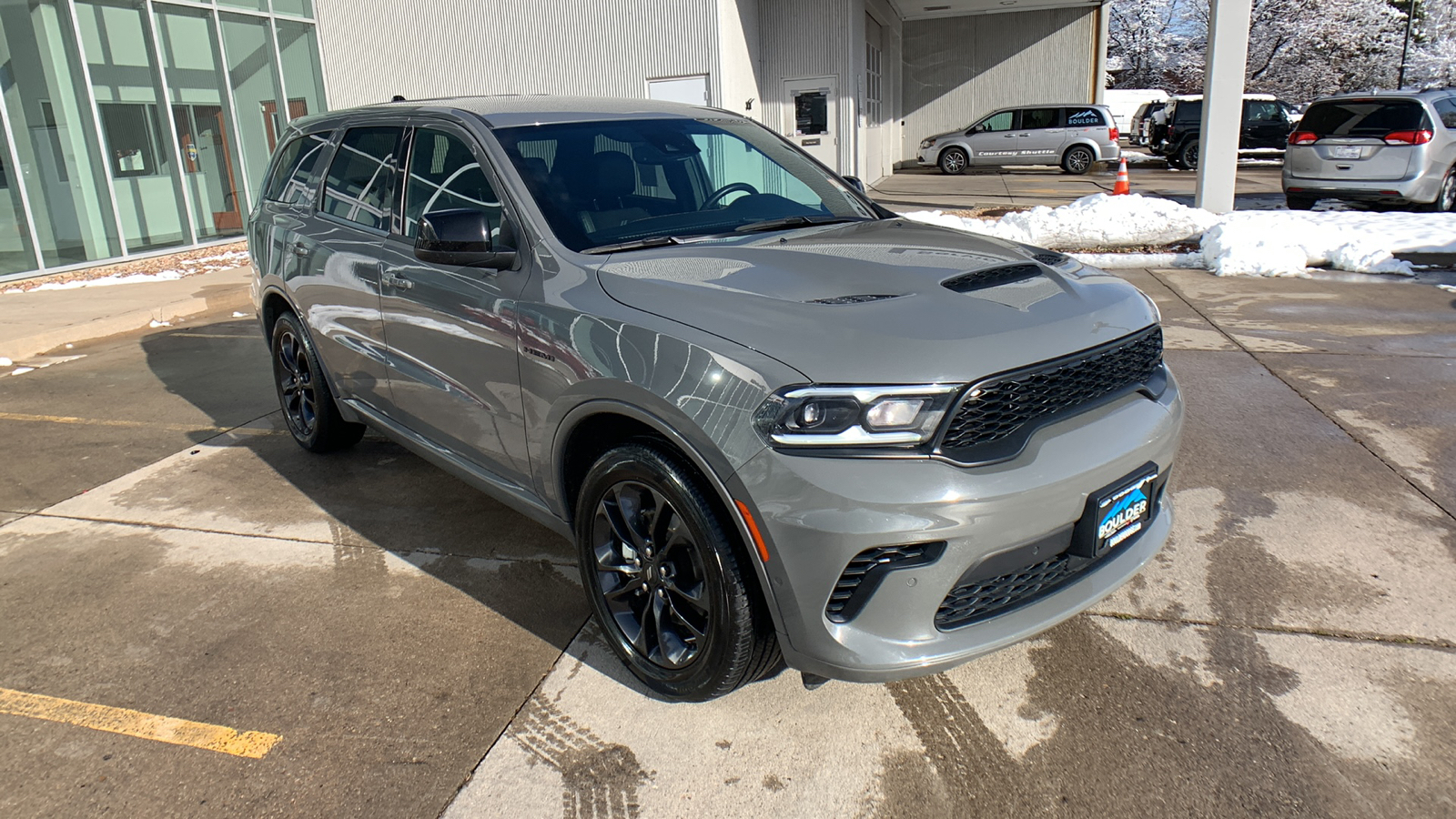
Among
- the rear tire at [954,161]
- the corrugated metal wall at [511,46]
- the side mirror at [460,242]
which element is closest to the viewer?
the side mirror at [460,242]

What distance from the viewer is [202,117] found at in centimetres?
1484

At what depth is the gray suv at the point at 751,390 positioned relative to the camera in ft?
7.63

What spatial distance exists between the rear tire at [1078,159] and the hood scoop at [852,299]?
23.9 metres

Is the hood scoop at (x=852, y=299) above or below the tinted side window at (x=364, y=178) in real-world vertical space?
below

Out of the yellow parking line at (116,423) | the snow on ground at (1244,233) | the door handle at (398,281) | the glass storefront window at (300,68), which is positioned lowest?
the yellow parking line at (116,423)

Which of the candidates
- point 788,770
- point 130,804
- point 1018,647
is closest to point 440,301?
point 130,804

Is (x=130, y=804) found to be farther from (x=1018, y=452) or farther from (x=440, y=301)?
(x=1018, y=452)

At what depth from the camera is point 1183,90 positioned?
49781 millimetres

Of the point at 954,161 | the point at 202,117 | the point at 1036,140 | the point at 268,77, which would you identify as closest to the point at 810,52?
the point at 954,161

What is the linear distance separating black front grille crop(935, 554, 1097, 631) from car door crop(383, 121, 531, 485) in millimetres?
1510

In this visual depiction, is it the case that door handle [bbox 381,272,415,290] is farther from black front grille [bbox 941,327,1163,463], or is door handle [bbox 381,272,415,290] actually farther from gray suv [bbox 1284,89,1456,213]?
gray suv [bbox 1284,89,1456,213]

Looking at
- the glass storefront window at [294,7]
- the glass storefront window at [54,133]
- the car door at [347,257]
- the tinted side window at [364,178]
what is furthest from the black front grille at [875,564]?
the glass storefront window at [294,7]

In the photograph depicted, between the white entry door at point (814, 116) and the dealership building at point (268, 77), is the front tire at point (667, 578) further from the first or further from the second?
the white entry door at point (814, 116)

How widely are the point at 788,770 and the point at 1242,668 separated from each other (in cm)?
148
